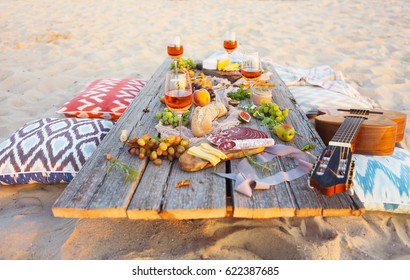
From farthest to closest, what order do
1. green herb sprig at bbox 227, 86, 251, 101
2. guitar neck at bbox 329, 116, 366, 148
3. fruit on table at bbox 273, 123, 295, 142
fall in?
green herb sprig at bbox 227, 86, 251, 101, fruit on table at bbox 273, 123, 295, 142, guitar neck at bbox 329, 116, 366, 148

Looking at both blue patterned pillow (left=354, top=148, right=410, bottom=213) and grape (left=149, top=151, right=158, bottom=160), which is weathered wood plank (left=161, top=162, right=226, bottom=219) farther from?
blue patterned pillow (left=354, top=148, right=410, bottom=213)

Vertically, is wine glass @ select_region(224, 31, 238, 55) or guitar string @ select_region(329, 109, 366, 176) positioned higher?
wine glass @ select_region(224, 31, 238, 55)

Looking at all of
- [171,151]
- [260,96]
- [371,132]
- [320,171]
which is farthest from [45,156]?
[371,132]

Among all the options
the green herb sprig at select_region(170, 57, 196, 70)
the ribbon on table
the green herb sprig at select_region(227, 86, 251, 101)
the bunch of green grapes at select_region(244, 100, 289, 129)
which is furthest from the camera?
the green herb sprig at select_region(170, 57, 196, 70)

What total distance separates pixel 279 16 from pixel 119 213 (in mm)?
8648

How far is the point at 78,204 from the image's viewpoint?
1571mm

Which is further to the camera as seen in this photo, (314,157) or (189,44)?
(189,44)

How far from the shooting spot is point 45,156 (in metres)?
2.54

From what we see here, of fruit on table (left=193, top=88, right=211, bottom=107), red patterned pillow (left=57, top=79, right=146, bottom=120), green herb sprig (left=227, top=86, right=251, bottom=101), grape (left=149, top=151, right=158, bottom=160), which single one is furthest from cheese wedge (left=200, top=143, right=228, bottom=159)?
red patterned pillow (left=57, top=79, right=146, bottom=120)

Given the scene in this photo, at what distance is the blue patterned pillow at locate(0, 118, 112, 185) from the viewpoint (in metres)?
2.52

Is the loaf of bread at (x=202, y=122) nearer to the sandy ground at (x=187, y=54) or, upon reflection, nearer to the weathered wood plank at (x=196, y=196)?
the weathered wood plank at (x=196, y=196)

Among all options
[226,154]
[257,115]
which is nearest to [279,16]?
[257,115]

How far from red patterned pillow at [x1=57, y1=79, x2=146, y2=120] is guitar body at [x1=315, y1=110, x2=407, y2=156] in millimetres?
1912
